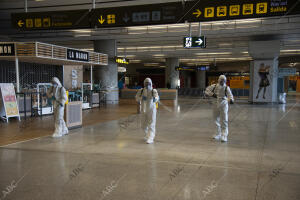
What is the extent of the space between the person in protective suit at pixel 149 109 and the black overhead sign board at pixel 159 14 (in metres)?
2.23

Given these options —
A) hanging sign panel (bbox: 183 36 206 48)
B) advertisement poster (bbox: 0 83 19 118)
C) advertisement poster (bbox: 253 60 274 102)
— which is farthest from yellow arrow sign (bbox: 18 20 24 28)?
advertisement poster (bbox: 253 60 274 102)

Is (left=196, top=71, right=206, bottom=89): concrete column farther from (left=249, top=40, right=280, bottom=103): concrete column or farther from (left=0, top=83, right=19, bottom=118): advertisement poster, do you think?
(left=0, top=83, right=19, bottom=118): advertisement poster

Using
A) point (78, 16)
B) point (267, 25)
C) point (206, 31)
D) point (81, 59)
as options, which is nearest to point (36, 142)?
point (78, 16)

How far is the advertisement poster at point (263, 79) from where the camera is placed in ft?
54.1

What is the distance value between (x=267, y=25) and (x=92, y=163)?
1164cm

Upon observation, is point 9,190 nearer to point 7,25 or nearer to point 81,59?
point 81,59

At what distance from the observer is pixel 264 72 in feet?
54.3

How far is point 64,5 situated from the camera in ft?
38.3

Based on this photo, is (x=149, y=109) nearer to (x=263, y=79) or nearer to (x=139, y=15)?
(x=139, y=15)

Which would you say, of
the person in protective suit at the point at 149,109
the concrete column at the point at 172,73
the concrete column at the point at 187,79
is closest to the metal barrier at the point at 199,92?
the concrete column at the point at 172,73

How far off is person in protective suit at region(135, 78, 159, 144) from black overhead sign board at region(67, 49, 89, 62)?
265 inches

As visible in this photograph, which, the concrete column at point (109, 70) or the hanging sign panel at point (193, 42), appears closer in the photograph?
the hanging sign panel at point (193, 42)

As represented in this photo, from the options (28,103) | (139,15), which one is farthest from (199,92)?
(139,15)

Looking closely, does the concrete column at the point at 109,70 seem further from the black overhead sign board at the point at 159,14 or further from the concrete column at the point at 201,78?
the concrete column at the point at 201,78
